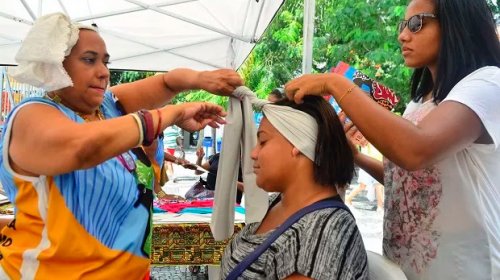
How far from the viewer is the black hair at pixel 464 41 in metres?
1.39

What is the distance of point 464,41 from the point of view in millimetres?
1390

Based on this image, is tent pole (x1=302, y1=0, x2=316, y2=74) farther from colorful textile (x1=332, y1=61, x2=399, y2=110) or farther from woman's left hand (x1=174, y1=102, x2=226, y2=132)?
woman's left hand (x1=174, y1=102, x2=226, y2=132)

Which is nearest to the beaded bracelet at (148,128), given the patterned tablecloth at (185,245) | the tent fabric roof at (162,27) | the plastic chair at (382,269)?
the plastic chair at (382,269)

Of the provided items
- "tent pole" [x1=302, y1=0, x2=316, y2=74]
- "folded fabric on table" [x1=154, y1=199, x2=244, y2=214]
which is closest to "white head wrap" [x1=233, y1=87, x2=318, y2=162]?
"tent pole" [x1=302, y1=0, x2=316, y2=74]

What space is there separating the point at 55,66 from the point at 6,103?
9193 mm

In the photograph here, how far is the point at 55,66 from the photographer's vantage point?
1328 millimetres

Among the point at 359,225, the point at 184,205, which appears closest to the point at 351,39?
the point at 359,225

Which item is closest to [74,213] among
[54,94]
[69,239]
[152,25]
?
[69,239]

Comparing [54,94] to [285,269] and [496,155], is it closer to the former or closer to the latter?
[285,269]

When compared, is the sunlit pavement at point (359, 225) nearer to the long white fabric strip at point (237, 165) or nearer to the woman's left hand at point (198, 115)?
the long white fabric strip at point (237, 165)

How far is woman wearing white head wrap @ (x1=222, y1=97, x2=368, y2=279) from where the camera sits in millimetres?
1354

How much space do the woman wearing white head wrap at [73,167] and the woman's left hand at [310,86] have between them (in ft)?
0.99

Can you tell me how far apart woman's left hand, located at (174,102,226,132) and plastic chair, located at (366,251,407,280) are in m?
0.69

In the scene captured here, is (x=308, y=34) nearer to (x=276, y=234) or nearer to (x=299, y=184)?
(x=299, y=184)
